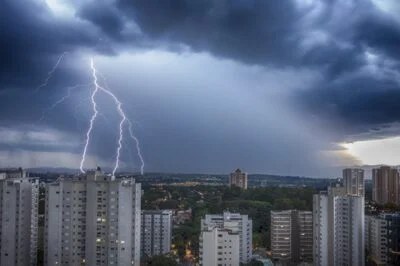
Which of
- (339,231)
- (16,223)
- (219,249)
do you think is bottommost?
(219,249)

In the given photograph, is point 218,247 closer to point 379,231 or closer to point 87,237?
point 87,237

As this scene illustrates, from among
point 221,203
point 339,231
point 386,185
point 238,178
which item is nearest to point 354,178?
point 386,185

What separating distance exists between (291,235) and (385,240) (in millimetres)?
2236

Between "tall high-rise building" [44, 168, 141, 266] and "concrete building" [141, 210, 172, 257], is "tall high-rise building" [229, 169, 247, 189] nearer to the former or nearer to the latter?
"concrete building" [141, 210, 172, 257]

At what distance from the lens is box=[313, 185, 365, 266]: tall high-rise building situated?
9867 millimetres

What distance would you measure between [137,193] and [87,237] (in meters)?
1.10

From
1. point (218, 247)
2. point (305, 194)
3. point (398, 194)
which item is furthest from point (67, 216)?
point (398, 194)

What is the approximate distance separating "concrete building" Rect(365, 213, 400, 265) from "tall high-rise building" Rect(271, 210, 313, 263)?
1441 mm

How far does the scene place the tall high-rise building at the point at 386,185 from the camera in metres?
19.4

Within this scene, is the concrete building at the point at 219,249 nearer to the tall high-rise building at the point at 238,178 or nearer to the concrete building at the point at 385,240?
the concrete building at the point at 385,240

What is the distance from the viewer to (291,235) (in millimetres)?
12109

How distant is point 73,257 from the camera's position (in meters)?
8.76

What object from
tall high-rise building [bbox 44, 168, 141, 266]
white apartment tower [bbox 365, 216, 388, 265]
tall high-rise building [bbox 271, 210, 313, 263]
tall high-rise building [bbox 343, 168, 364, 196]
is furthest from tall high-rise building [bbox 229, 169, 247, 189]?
tall high-rise building [bbox 44, 168, 141, 266]

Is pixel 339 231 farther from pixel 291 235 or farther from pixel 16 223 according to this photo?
pixel 16 223
